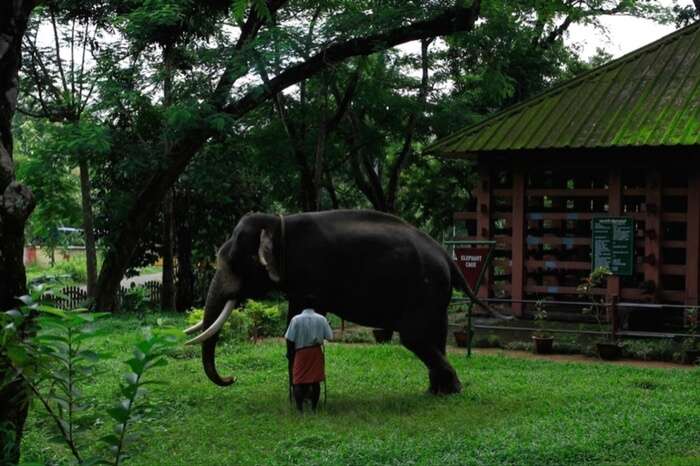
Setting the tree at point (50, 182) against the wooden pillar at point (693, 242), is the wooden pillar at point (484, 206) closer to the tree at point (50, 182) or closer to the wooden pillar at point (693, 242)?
the wooden pillar at point (693, 242)

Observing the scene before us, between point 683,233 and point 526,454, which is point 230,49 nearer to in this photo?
point 683,233

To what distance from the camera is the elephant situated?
9.76 m

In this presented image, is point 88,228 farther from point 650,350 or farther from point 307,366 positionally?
point 650,350

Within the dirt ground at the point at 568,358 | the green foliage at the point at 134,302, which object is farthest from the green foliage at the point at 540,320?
the green foliage at the point at 134,302

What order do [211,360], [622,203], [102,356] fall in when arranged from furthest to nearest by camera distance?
1. [622,203]
2. [211,360]
3. [102,356]

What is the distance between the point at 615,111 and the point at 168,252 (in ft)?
38.3

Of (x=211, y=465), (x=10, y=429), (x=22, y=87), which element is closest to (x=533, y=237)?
(x=211, y=465)

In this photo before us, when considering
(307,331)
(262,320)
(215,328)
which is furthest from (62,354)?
(262,320)

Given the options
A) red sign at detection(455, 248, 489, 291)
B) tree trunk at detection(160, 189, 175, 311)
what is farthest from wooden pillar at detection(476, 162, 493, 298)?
tree trunk at detection(160, 189, 175, 311)

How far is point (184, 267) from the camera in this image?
24094 millimetres

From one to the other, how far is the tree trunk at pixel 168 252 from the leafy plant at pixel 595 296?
10714mm

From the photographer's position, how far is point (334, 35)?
703 inches

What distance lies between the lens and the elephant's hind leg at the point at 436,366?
9.91 metres

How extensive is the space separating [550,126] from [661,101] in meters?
2.00
